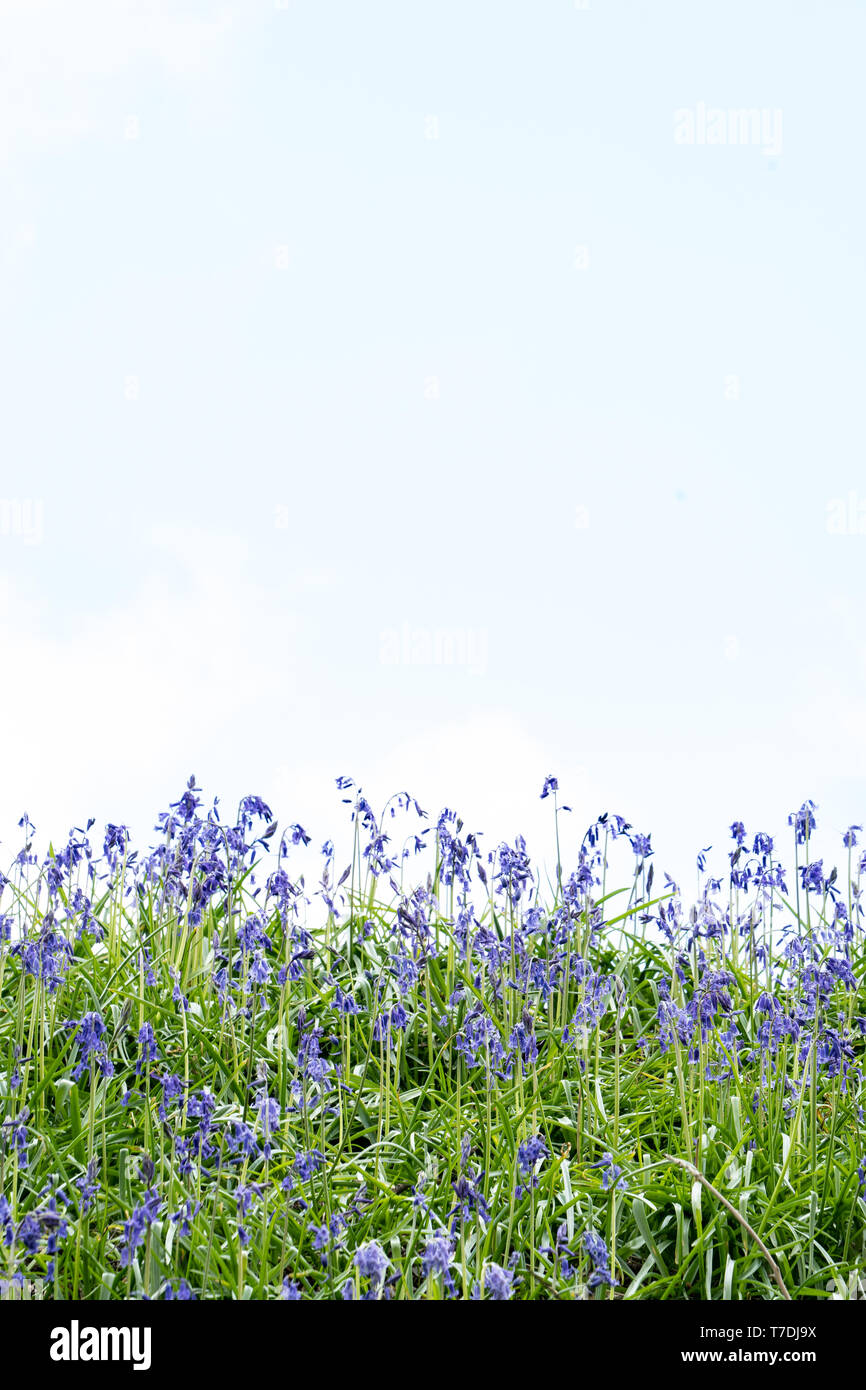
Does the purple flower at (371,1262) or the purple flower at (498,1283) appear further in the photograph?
the purple flower at (498,1283)

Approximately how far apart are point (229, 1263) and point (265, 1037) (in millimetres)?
1735

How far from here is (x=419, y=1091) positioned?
208 inches

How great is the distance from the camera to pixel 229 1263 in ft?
13.2

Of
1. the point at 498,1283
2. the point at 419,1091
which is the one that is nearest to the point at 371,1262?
the point at 498,1283

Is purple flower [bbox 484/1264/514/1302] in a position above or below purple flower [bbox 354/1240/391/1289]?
→ below

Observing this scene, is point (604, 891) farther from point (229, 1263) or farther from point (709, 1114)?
point (229, 1263)

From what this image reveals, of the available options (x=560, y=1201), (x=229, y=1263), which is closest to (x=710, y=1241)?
(x=560, y=1201)

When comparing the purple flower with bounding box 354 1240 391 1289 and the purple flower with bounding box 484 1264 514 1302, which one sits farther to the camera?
the purple flower with bounding box 484 1264 514 1302

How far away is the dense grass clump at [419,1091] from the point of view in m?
4.05

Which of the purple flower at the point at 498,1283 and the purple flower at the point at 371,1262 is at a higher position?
the purple flower at the point at 371,1262

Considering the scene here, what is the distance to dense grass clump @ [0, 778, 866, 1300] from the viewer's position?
159 inches

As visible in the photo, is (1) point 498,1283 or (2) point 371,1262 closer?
(2) point 371,1262

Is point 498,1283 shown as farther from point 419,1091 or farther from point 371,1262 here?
point 419,1091
